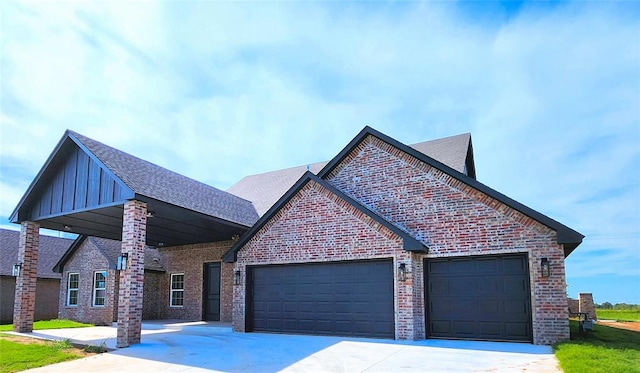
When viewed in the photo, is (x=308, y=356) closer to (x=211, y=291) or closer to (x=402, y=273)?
(x=402, y=273)

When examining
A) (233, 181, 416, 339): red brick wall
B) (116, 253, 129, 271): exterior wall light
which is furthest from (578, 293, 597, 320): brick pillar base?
(116, 253, 129, 271): exterior wall light

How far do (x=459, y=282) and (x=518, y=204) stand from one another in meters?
2.54

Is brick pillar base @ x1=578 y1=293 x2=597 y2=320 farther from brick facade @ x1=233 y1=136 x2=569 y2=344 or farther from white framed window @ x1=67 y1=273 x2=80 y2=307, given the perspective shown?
white framed window @ x1=67 y1=273 x2=80 y2=307

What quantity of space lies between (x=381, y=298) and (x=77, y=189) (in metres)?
9.13

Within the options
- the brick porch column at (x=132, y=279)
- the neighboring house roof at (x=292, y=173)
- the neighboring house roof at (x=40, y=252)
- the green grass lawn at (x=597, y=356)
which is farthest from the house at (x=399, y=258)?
the neighboring house roof at (x=40, y=252)

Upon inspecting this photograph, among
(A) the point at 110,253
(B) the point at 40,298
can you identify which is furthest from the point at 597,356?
(B) the point at 40,298

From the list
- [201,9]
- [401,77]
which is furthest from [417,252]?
[201,9]

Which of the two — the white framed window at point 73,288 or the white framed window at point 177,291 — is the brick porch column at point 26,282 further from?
the white framed window at point 73,288

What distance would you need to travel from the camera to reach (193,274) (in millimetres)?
19797

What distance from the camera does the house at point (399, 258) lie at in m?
11.3

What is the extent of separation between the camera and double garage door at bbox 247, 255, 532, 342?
11.5 metres

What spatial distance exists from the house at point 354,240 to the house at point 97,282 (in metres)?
3.36

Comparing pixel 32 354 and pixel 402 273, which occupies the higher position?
pixel 402 273

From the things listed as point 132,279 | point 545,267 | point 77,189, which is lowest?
point 132,279
